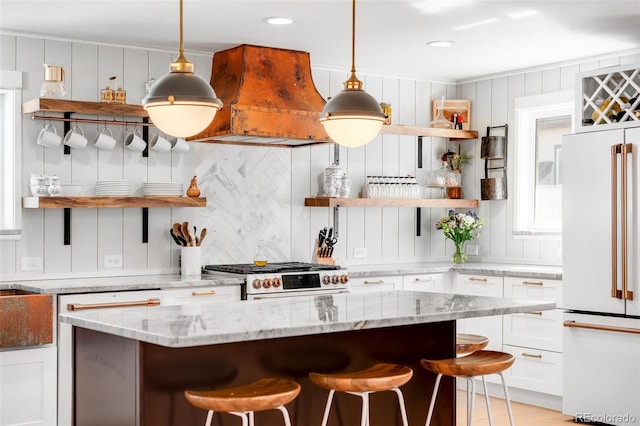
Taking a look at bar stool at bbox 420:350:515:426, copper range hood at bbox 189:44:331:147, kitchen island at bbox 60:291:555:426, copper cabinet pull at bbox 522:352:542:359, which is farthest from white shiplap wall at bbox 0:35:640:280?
bar stool at bbox 420:350:515:426

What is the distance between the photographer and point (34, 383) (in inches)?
195

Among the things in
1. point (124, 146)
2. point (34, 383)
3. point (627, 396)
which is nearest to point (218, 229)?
point (124, 146)

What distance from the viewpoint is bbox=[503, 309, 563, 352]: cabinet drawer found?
5992 millimetres

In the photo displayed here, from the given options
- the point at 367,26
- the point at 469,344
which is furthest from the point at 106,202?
the point at 469,344

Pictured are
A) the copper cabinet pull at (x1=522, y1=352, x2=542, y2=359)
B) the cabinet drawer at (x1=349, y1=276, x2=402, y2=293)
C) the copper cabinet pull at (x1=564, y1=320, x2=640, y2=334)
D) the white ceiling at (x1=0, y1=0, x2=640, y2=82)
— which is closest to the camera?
the white ceiling at (x1=0, y1=0, x2=640, y2=82)

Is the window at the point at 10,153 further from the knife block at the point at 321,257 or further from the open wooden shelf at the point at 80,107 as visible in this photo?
the knife block at the point at 321,257

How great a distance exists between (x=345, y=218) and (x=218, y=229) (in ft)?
3.78

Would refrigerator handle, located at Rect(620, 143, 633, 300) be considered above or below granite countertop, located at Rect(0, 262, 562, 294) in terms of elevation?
above

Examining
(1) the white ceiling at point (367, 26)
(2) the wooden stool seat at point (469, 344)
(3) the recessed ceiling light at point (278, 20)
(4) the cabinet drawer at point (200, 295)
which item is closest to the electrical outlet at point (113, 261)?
(4) the cabinet drawer at point (200, 295)

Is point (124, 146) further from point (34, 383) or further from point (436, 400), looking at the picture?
point (436, 400)

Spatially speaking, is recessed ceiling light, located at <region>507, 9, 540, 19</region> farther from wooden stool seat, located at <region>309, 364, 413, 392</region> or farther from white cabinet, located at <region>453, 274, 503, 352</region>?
wooden stool seat, located at <region>309, 364, 413, 392</region>

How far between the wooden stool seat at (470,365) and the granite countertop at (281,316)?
0.22 m

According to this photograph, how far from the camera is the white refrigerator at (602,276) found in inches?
206

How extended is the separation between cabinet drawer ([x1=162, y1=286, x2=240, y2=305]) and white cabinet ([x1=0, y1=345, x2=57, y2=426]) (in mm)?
779
